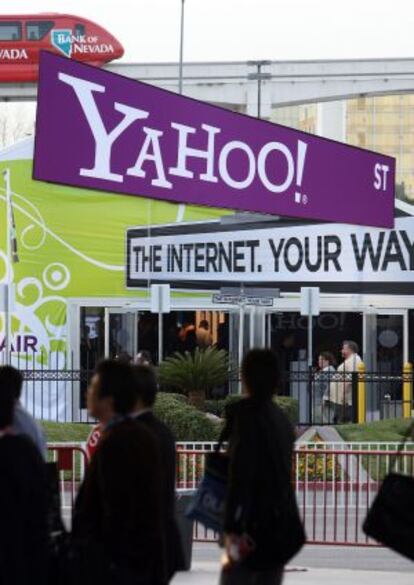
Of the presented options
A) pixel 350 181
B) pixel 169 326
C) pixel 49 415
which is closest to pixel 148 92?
pixel 350 181

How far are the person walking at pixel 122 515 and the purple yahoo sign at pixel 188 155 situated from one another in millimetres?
3569

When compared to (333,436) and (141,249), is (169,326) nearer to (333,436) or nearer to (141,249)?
(141,249)

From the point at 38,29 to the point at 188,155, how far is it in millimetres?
57063

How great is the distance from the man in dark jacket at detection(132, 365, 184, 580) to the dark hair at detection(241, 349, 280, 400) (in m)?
0.44

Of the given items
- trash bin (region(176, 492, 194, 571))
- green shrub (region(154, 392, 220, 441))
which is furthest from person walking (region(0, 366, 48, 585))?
green shrub (region(154, 392, 220, 441))

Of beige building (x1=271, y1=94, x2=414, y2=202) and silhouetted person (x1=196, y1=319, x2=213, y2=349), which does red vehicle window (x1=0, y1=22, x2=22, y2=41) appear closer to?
silhouetted person (x1=196, y1=319, x2=213, y2=349)

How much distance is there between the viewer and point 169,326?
3042 centimetres

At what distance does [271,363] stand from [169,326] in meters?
23.3

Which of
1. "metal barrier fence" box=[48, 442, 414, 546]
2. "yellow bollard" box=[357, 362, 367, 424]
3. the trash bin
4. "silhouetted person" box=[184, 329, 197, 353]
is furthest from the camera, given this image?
"silhouetted person" box=[184, 329, 197, 353]

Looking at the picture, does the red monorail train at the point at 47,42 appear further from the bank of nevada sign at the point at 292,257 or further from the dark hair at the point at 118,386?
the dark hair at the point at 118,386

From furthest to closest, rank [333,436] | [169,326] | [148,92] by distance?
[169,326]
[333,436]
[148,92]

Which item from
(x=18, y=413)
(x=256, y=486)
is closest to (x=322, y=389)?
(x=18, y=413)

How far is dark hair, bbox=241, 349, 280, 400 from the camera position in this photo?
7117mm

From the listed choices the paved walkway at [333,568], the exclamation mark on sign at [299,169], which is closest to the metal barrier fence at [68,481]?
the paved walkway at [333,568]
